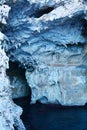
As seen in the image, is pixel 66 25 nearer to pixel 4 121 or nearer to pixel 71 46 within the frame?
pixel 71 46

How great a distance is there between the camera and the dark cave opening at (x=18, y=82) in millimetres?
18094

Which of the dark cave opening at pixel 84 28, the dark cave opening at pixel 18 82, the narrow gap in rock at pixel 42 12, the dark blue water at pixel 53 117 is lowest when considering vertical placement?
the dark blue water at pixel 53 117

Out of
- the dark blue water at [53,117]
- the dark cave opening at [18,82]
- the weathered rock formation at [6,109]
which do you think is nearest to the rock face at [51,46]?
the dark blue water at [53,117]

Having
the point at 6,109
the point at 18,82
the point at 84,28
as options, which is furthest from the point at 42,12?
the point at 6,109

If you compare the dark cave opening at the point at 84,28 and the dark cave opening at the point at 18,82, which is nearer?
the dark cave opening at the point at 84,28

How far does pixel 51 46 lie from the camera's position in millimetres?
16812

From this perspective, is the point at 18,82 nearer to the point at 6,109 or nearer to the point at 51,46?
the point at 51,46

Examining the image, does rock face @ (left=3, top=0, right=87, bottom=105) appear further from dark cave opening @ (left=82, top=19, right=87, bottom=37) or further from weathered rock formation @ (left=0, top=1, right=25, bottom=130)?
weathered rock formation @ (left=0, top=1, right=25, bottom=130)

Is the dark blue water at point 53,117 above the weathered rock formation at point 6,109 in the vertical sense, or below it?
below

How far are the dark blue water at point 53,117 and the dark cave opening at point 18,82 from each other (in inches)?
30.5

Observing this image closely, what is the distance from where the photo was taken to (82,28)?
16594mm

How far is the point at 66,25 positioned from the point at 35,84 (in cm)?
344

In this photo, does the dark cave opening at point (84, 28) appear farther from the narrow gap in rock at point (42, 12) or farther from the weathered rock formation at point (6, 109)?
the weathered rock formation at point (6, 109)

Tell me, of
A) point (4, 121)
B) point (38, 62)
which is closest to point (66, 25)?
point (38, 62)
